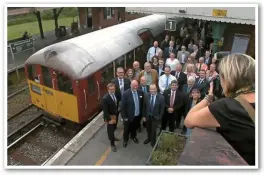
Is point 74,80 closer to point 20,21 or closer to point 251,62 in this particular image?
point 251,62

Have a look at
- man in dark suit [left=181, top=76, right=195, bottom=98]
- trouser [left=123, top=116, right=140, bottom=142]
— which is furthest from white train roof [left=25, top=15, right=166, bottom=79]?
man in dark suit [left=181, top=76, right=195, bottom=98]

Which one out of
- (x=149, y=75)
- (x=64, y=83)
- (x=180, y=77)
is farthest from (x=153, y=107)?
(x=64, y=83)

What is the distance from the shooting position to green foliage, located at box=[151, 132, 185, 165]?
513cm

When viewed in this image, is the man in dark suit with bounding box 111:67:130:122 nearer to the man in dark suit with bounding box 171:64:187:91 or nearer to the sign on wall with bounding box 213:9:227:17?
the man in dark suit with bounding box 171:64:187:91

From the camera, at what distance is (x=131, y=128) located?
276 inches

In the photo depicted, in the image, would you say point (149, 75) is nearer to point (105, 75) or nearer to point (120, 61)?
point (105, 75)

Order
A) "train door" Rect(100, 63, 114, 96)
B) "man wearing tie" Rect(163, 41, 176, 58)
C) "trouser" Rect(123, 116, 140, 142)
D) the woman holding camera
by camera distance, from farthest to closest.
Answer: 1. "man wearing tie" Rect(163, 41, 176, 58)
2. "train door" Rect(100, 63, 114, 96)
3. "trouser" Rect(123, 116, 140, 142)
4. the woman holding camera

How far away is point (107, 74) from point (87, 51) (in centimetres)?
115

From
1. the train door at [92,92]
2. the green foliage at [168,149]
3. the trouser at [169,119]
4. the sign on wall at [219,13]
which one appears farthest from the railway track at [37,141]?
the sign on wall at [219,13]

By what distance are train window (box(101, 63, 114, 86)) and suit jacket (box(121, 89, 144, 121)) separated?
2522 mm

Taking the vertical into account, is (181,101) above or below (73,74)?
below

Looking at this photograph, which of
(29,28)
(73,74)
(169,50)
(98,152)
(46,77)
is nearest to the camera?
(98,152)

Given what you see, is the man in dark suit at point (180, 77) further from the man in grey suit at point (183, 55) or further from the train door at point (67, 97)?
the train door at point (67, 97)

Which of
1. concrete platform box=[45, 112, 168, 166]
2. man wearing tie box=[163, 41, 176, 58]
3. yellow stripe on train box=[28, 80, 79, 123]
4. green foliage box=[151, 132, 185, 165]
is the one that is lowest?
concrete platform box=[45, 112, 168, 166]
